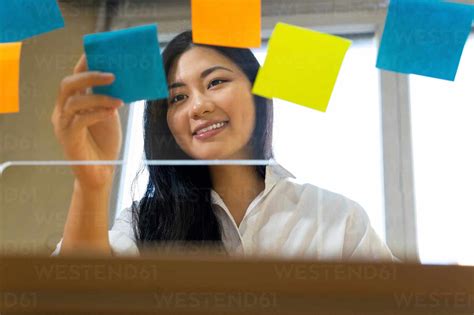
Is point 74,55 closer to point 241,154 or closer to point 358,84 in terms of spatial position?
point 241,154

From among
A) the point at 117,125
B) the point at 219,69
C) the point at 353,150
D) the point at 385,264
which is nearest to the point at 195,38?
the point at 219,69

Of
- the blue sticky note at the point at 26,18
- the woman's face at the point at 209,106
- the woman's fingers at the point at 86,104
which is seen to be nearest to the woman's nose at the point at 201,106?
the woman's face at the point at 209,106

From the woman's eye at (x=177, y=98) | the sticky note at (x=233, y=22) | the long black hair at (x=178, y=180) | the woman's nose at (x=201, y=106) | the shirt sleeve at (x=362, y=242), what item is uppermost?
the sticky note at (x=233, y=22)

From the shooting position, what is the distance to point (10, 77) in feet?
2.70

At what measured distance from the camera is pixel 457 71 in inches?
31.6

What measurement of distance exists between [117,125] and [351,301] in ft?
1.29

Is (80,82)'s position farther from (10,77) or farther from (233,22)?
(233,22)

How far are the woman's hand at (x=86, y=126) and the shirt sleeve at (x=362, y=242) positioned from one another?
337 mm

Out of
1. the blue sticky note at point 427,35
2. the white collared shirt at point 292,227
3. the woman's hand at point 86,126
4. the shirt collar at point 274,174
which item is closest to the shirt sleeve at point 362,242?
the white collared shirt at point 292,227

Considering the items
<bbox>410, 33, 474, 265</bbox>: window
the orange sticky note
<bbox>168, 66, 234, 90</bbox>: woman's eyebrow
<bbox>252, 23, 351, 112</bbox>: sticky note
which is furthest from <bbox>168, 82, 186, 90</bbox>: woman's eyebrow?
<bbox>410, 33, 474, 265</bbox>: window

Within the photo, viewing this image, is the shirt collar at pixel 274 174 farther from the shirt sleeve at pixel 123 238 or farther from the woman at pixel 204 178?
the shirt sleeve at pixel 123 238

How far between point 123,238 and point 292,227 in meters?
0.23

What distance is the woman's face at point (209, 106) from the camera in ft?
2.64

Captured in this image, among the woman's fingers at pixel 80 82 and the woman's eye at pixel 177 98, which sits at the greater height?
the woman's fingers at pixel 80 82
